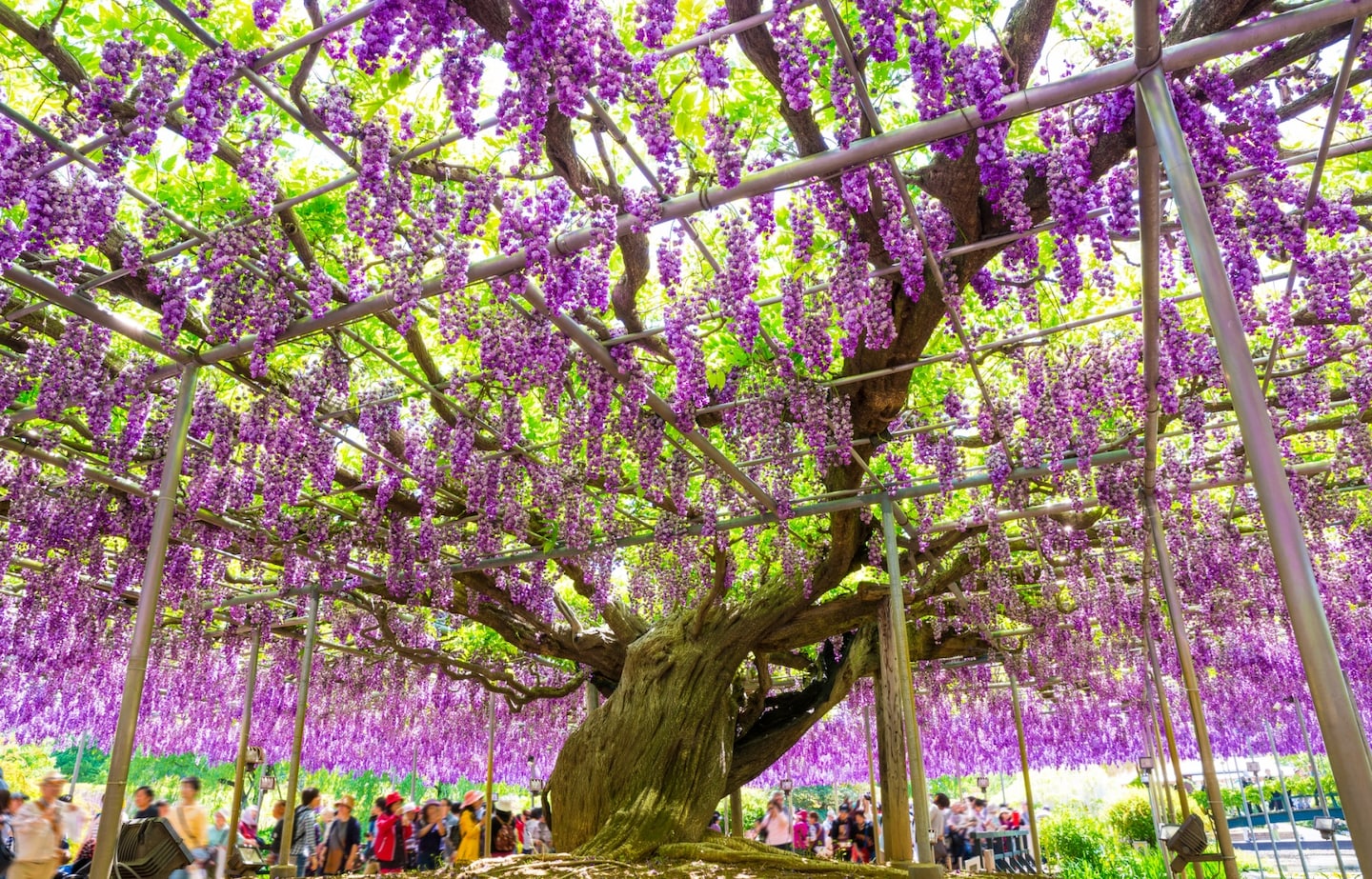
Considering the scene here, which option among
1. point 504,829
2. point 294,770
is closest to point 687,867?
point 294,770

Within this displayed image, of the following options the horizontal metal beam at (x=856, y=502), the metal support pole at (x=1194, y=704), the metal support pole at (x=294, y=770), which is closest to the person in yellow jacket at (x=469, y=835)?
the metal support pole at (x=294, y=770)

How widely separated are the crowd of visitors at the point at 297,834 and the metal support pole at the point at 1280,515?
5305 mm

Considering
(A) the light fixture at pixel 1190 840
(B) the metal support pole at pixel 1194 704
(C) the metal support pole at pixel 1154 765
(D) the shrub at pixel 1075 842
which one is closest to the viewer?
(B) the metal support pole at pixel 1194 704

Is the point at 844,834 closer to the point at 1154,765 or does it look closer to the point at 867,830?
the point at 867,830

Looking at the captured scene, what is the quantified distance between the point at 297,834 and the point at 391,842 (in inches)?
33.9

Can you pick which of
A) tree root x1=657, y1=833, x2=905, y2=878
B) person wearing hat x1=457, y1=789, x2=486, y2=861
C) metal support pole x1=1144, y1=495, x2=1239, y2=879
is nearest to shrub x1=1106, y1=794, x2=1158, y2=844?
tree root x1=657, y1=833, x2=905, y2=878

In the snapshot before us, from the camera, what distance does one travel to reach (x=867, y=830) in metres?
13.1

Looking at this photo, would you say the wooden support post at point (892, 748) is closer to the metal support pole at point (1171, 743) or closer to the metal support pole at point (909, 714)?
the metal support pole at point (909, 714)

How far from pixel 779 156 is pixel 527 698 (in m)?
9.07

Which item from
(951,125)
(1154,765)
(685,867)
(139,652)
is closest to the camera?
(951,125)

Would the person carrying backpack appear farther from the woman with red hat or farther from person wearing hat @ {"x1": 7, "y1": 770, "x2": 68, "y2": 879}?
person wearing hat @ {"x1": 7, "y1": 770, "x2": 68, "y2": 879}

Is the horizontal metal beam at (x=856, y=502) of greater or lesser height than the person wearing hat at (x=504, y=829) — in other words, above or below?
above

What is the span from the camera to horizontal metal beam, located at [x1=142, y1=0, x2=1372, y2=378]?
2.87 meters

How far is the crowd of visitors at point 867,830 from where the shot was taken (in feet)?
35.6
